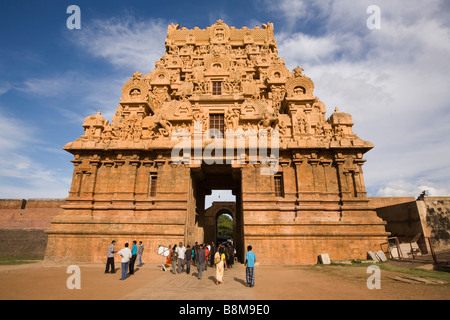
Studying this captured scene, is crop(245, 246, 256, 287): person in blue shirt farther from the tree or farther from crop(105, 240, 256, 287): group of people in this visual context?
the tree

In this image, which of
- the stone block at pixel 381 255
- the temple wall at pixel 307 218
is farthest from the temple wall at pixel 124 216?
the stone block at pixel 381 255

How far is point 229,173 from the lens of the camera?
2103 centimetres

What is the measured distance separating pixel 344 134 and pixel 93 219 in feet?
68.0

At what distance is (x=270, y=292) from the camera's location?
825 centimetres

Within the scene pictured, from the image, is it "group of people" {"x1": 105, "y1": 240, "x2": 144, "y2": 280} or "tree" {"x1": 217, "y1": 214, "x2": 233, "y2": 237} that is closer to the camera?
"group of people" {"x1": 105, "y1": 240, "x2": 144, "y2": 280}

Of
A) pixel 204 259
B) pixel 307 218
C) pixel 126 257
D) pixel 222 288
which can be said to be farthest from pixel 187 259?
pixel 307 218

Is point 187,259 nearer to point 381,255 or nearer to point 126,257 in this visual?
point 126,257

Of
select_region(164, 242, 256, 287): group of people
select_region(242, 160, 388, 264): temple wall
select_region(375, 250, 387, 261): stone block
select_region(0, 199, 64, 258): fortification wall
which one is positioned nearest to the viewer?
select_region(164, 242, 256, 287): group of people

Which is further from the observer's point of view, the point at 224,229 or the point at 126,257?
the point at 224,229

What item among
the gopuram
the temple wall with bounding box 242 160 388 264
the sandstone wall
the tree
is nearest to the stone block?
the temple wall with bounding box 242 160 388 264

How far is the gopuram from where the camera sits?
631 inches

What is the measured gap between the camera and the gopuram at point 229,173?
1602 cm

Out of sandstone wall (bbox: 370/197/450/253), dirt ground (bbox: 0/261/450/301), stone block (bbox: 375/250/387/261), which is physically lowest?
dirt ground (bbox: 0/261/450/301)
